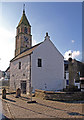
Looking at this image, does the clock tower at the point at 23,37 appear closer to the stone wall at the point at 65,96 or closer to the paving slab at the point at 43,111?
the stone wall at the point at 65,96

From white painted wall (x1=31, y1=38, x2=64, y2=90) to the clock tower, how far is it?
53.9 ft

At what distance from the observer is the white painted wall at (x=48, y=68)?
16.1 metres

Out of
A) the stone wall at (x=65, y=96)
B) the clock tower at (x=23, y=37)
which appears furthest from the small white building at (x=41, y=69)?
the clock tower at (x=23, y=37)

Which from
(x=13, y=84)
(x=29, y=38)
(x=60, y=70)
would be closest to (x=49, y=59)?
(x=60, y=70)

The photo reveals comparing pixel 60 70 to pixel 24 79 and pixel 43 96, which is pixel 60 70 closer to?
pixel 24 79

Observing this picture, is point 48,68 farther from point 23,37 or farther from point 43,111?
point 23,37

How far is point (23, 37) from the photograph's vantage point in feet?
112

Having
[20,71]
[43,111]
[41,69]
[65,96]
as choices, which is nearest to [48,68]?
[41,69]

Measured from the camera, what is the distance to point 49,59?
698 inches

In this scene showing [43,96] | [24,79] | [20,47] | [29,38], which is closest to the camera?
[43,96]

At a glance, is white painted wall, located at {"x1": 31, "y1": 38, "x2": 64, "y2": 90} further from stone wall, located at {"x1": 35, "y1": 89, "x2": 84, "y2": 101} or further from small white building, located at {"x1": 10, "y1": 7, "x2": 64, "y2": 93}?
stone wall, located at {"x1": 35, "y1": 89, "x2": 84, "y2": 101}

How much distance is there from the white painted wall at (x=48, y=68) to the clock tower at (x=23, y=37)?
16.4 metres

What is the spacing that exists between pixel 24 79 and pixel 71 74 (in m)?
7.51

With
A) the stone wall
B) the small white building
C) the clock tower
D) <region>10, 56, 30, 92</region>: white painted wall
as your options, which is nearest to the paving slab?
the stone wall
